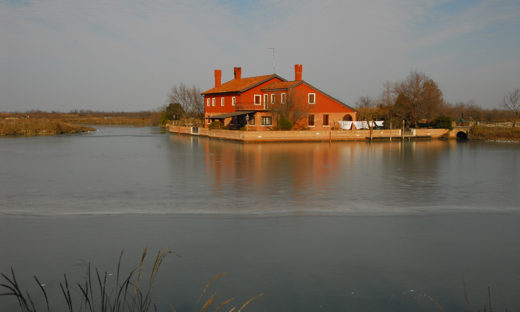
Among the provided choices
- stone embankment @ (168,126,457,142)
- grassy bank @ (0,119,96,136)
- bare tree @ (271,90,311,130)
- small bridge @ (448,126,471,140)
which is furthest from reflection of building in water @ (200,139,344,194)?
grassy bank @ (0,119,96,136)

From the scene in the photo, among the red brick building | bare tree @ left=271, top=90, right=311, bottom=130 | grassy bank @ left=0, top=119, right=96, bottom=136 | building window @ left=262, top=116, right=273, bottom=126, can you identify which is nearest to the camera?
bare tree @ left=271, top=90, right=311, bottom=130

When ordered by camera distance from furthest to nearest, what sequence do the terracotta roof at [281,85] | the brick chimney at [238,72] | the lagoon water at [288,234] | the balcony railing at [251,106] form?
the brick chimney at [238,72] → the balcony railing at [251,106] → the terracotta roof at [281,85] → the lagoon water at [288,234]

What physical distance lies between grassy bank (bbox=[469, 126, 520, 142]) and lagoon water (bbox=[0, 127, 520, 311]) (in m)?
32.5

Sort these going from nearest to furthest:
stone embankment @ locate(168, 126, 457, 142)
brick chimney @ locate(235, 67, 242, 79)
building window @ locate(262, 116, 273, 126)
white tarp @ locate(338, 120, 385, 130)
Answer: stone embankment @ locate(168, 126, 457, 142), building window @ locate(262, 116, 273, 126), white tarp @ locate(338, 120, 385, 130), brick chimney @ locate(235, 67, 242, 79)

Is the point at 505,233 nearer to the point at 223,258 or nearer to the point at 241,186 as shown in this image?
the point at 223,258

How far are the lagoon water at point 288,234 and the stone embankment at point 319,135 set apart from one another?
69.9 ft

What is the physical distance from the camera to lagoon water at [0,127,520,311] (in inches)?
265

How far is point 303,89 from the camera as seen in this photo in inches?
1871

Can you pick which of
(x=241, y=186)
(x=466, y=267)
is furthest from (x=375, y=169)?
(x=466, y=267)

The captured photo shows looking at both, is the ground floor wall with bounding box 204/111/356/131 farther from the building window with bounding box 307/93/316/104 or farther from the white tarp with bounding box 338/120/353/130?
the building window with bounding box 307/93/316/104

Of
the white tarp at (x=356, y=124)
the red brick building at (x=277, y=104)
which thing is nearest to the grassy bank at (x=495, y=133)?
the white tarp at (x=356, y=124)

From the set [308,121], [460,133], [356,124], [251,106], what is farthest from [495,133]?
[251,106]

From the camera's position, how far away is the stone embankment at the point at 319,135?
131 feet

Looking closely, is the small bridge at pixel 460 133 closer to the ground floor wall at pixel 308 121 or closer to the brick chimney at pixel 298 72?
the ground floor wall at pixel 308 121
